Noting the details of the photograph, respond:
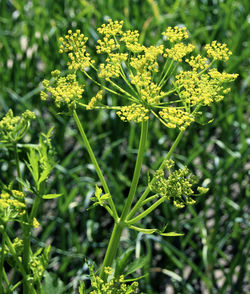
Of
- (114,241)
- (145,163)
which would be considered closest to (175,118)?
(114,241)

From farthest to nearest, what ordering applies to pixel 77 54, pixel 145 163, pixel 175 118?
pixel 145 163
pixel 77 54
pixel 175 118

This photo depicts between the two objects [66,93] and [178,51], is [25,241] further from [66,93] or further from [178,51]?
[178,51]

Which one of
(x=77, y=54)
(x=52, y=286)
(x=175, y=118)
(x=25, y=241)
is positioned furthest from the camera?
(x=52, y=286)

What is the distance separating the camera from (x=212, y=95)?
1.15 metres

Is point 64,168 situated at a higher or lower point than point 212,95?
lower

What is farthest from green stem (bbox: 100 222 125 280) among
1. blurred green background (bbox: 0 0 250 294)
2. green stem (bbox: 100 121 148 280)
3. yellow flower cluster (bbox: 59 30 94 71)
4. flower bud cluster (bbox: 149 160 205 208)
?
blurred green background (bbox: 0 0 250 294)

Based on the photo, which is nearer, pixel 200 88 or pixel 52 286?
pixel 200 88

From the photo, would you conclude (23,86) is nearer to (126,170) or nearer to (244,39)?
(126,170)

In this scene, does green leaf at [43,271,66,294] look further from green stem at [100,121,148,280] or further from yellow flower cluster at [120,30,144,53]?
yellow flower cluster at [120,30,144,53]

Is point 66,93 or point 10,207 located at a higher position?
point 66,93

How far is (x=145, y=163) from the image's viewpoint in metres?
3.37

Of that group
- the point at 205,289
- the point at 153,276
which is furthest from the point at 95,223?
the point at 205,289

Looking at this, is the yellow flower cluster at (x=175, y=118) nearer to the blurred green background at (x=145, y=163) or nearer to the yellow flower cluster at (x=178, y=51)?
the yellow flower cluster at (x=178, y=51)

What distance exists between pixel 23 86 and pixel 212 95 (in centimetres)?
284
